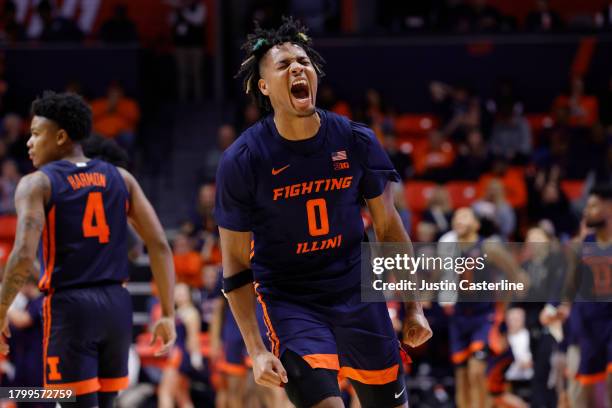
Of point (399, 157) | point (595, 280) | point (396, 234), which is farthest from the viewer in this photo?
point (399, 157)

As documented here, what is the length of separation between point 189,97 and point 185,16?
51.1 inches

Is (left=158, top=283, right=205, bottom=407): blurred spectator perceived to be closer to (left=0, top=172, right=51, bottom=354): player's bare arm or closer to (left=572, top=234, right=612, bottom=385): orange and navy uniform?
(left=572, top=234, right=612, bottom=385): orange and navy uniform

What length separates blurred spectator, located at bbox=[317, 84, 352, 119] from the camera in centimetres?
1480

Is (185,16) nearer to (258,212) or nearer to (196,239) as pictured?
(196,239)

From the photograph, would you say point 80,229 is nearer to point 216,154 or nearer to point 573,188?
point 216,154

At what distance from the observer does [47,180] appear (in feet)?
18.8

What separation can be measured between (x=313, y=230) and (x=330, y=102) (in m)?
10.0

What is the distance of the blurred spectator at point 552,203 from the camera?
1239 centimetres

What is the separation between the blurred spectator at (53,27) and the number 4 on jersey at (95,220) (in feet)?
34.8

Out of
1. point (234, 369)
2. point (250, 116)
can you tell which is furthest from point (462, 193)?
point (234, 369)

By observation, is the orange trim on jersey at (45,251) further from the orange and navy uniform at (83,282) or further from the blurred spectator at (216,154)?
the blurred spectator at (216,154)

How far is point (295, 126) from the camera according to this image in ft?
16.3

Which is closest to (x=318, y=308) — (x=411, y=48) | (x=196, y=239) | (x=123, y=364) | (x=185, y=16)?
(x=123, y=364)
